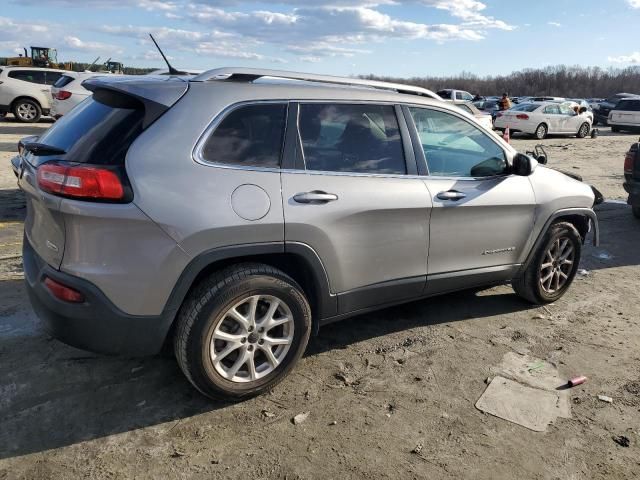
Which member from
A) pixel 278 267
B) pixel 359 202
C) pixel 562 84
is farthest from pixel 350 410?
pixel 562 84

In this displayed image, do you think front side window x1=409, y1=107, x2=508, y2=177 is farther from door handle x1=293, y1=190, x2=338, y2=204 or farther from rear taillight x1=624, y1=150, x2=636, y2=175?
rear taillight x1=624, y1=150, x2=636, y2=175

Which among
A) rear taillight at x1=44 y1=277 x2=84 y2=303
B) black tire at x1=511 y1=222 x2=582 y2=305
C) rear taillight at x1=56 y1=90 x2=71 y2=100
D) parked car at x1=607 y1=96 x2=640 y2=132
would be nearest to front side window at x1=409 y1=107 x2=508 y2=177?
black tire at x1=511 y1=222 x2=582 y2=305

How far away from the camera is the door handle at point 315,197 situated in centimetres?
313

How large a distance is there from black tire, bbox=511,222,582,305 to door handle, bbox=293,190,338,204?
2109 millimetres

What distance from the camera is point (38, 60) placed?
29.7 m

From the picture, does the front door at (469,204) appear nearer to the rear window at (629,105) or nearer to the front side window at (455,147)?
the front side window at (455,147)

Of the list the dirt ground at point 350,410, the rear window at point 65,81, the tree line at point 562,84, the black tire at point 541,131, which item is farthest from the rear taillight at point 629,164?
the tree line at point 562,84

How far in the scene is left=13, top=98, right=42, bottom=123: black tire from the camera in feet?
59.9

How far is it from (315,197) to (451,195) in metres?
1.13

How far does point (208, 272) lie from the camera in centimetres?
304

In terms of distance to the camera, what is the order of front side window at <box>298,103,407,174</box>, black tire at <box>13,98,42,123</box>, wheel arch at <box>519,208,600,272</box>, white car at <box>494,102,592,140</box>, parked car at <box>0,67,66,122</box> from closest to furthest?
front side window at <box>298,103,407,174</box> → wheel arch at <box>519,208,600,272</box> → parked car at <box>0,67,66,122</box> → black tire at <box>13,98,42,123</box> → white car at <box>494,102,592,140</box>

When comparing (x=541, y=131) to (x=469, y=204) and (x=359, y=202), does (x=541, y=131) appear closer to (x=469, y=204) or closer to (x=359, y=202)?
(x=469, y=204)

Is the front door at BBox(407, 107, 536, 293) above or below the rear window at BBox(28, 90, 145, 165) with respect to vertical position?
below

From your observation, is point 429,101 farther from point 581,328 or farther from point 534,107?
point 534,107
